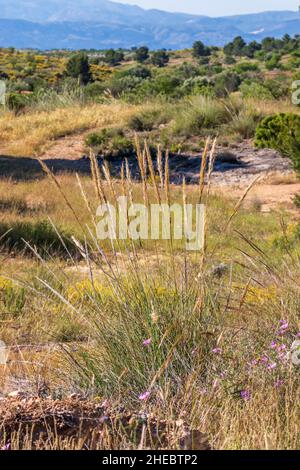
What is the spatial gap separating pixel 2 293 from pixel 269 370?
10.9 feet

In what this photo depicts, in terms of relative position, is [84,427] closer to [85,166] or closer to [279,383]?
[279,383]

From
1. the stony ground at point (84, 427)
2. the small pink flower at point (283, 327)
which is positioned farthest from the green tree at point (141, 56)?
the stony ground at point (84, 427)

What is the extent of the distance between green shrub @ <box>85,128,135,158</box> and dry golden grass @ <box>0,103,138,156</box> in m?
1.25

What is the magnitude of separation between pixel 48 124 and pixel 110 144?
3.08m

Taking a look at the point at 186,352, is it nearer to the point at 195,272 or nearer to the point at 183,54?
the point at 195,272

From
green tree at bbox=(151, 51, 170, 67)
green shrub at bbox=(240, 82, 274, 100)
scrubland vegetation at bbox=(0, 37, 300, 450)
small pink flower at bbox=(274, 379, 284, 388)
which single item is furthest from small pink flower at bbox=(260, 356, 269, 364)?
green tree at bbox=(151, 51, 170, 67)

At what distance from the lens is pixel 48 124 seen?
19.5m

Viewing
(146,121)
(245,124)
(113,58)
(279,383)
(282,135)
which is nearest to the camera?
(279,383)

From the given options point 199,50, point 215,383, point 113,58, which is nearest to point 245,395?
point 215,383

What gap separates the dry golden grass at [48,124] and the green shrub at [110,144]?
4.11ft

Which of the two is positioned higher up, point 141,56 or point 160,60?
point 141,56

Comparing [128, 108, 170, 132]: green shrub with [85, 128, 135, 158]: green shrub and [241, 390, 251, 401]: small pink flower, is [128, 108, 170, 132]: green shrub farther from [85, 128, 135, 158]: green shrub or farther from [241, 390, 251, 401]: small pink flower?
[241, 390, 251, 401]: small pink flower

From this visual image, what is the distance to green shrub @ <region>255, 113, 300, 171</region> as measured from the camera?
8852mm

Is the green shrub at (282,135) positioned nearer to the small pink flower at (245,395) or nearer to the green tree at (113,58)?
the small pink flower at (245,395)
